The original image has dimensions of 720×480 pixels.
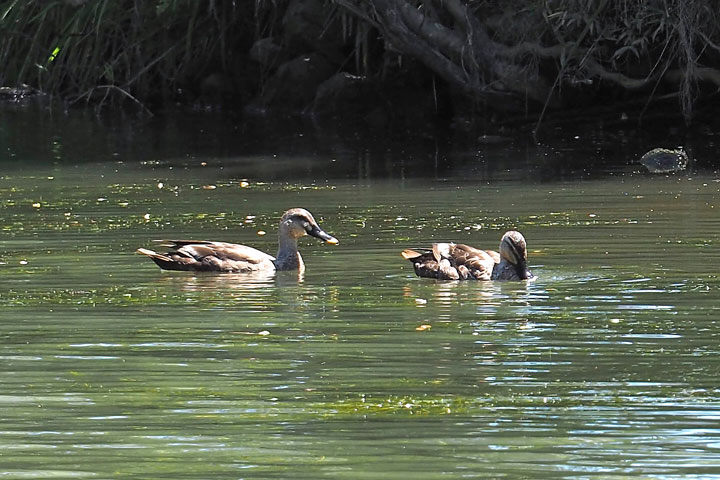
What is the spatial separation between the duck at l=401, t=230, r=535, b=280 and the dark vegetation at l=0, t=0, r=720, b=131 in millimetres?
9903

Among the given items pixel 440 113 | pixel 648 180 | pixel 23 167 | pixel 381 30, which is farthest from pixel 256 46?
pixel 648 180

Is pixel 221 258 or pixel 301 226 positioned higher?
pixel 301 226

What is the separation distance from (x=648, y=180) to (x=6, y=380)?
1057 cm

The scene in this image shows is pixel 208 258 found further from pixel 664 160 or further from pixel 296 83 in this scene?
pixel 296 83

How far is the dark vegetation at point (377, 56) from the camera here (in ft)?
68.7

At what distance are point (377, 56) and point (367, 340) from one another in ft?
62.9

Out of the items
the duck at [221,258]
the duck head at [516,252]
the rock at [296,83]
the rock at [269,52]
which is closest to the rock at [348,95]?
the rock at [296,83]

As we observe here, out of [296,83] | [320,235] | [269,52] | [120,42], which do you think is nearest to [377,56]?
[296,83]

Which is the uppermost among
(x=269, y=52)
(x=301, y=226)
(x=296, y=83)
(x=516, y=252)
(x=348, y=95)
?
(x=269, y=52)

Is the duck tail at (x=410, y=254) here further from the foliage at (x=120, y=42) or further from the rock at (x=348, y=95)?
the foliage at (x=120, y=42)

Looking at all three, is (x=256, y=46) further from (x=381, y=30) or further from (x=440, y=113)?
(x=381, y=30)

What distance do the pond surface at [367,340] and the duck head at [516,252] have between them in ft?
0.65

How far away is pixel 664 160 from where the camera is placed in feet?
60.0

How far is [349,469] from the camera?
211 inches
